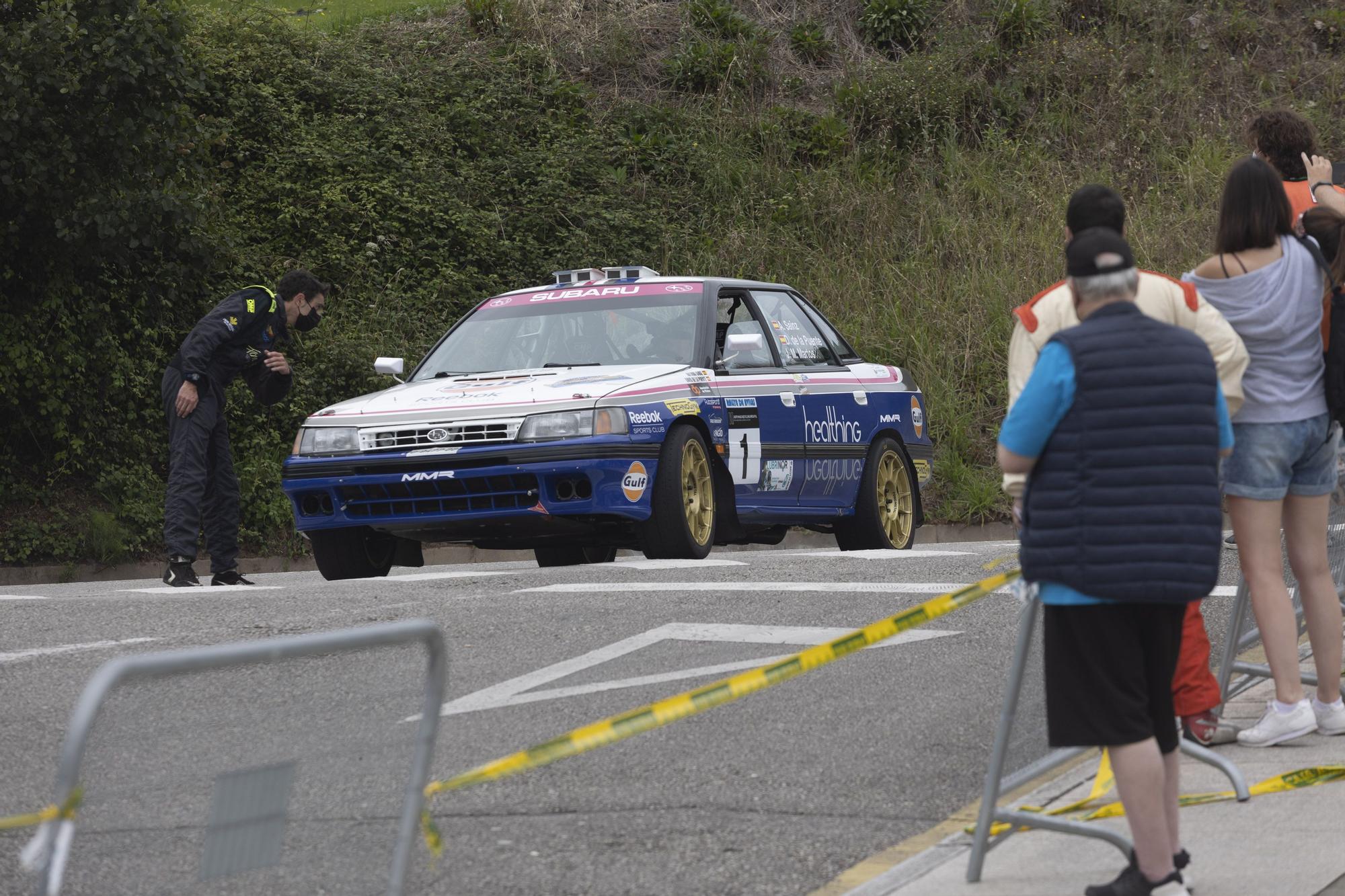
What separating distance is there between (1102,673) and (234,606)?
587cm

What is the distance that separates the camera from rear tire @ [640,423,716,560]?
9.76 metres

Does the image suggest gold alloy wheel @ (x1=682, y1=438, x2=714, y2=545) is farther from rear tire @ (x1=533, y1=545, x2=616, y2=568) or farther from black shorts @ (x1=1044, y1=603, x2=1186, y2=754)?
black shorts @ (x1=1044, y1=603, x2=1186, y2=754)

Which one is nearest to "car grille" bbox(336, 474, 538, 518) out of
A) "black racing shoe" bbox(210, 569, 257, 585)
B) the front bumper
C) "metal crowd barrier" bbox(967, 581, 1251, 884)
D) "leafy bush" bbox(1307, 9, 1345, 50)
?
the front bumper

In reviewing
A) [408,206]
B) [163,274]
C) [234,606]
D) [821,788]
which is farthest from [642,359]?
[408,206]

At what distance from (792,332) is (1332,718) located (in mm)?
6367

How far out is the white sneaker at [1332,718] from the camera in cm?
568

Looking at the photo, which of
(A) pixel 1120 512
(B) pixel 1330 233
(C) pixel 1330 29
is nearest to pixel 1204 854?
Answer: (A) pixel 1120 512

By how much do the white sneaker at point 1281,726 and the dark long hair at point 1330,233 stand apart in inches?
53.1

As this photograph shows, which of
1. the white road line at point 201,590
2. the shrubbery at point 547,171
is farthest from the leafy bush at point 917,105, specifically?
the white road line at point 201,590

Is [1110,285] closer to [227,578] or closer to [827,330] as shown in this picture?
[227,578]

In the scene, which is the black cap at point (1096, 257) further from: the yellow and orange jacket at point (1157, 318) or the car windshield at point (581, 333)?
the car windshield at point (581, 333)

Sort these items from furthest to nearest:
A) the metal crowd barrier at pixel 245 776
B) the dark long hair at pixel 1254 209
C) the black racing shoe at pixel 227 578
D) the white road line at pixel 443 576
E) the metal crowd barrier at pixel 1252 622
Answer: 1. the black racing shoe at pixel 227 578
2. the white road line at pixel 443 576
3. the metal crowd barrier at pixel 1252 622
4. the dark long hair at pixel 1254 209
5. the metal crowd barrier at pixel 245 776

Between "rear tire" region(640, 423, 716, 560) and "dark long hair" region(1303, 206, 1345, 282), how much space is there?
4.53m

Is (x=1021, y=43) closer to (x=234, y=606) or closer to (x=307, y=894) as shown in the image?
(x=234, y=606)
